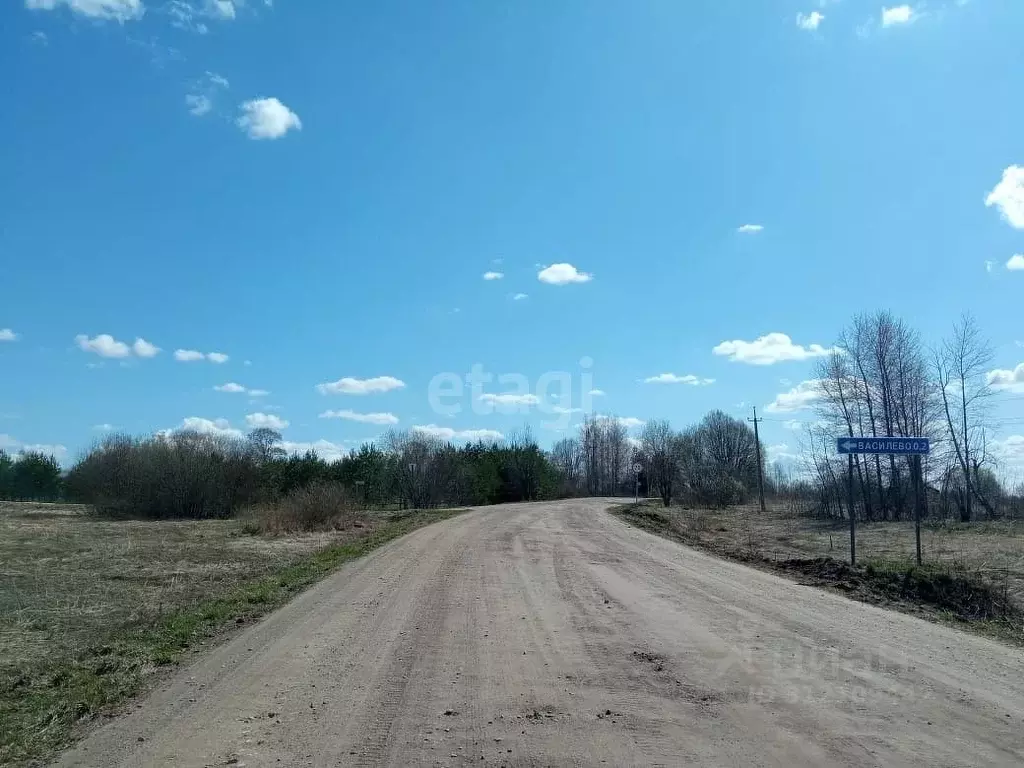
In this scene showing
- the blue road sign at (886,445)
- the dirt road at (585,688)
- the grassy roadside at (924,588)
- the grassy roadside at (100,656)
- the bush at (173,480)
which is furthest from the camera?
the bush at (173,480)

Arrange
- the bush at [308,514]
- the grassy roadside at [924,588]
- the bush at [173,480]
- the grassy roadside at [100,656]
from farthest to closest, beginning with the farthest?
1. the bush at [173,480]
2. the bush at [308,514]
3. the grassy roadside at [924,588]
4. the grassy roadside at [100,656]

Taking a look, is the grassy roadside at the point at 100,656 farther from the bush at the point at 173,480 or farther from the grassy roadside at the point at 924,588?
the bush at the point at 173,480

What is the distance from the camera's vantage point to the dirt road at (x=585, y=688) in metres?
5.07

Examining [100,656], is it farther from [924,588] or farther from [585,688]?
[924,588]

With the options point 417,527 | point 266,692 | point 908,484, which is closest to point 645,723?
point 266,692

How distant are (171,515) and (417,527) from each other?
93.8 ft

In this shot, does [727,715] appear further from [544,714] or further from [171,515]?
[171,515]

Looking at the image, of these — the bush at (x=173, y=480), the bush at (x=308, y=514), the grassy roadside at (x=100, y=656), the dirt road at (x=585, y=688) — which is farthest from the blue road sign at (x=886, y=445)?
the bush at (x=173, y=480)

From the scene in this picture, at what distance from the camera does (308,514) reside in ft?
109

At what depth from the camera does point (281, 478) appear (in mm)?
57812

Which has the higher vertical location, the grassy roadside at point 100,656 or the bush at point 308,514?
the bush at point 308,514

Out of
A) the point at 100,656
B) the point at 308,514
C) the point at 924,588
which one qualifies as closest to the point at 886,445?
the point at 924,588

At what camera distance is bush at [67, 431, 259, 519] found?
50062 millimetres

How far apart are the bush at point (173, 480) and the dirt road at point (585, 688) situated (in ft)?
141
